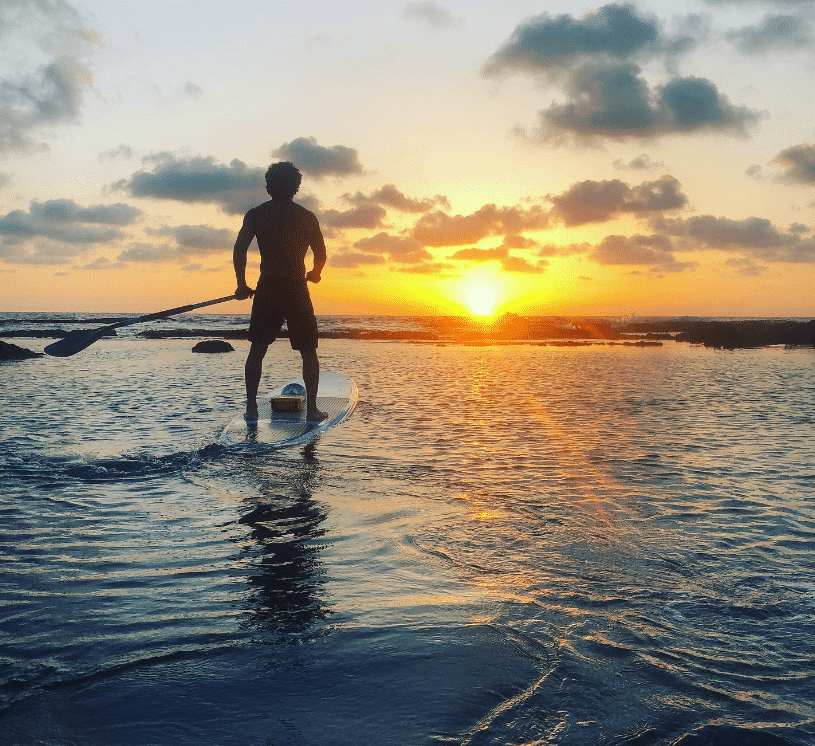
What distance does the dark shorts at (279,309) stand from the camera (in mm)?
7641

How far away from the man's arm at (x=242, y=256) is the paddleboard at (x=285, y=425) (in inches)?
58.3

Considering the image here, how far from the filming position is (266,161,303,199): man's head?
752cm

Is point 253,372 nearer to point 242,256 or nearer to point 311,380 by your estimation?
point 311,380

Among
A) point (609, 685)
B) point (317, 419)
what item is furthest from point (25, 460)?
point (609, 685)

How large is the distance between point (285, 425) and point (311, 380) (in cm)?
62

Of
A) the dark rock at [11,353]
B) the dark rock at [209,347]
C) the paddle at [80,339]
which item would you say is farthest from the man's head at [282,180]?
the dark rock at [209,347]

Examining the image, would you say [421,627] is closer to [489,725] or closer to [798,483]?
[489,725]

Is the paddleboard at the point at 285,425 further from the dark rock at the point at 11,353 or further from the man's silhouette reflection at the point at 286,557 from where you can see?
the dark rock at the point at 11,353

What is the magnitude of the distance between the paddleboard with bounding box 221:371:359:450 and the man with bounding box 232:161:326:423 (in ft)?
1.50

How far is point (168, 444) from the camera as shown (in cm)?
730

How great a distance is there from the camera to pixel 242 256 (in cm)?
768

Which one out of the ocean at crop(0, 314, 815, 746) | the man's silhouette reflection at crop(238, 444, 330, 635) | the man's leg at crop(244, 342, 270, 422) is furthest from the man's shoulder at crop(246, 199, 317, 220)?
the man's silhouette reflection at crop(238, 444, 330, 635)

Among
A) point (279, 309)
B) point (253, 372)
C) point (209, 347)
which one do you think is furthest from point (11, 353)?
point (279, 309)

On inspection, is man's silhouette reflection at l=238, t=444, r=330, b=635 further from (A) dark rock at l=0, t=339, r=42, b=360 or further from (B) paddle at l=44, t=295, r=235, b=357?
(A) dark rock at l=0, t=339, r=42, b=360
